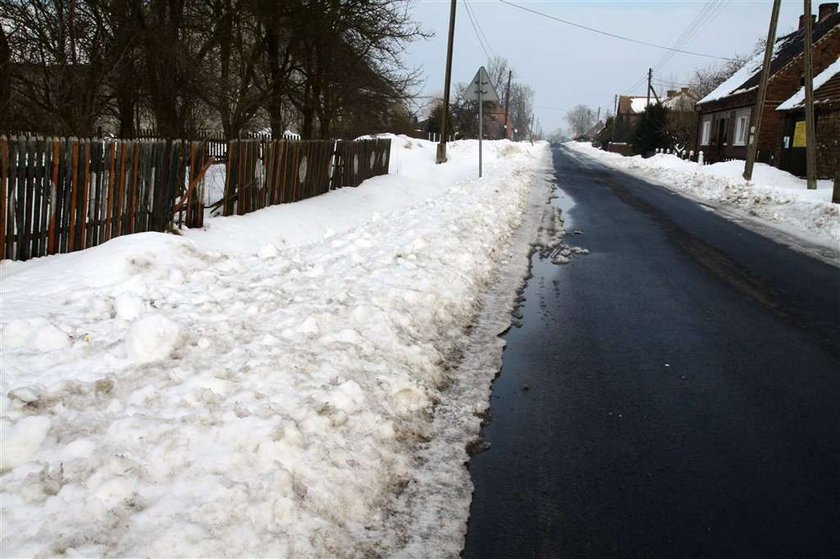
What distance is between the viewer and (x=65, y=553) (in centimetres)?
247

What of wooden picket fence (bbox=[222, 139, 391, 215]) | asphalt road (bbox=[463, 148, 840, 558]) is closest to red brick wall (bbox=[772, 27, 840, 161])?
wooden picket fence (bbox=[222, 139, 391, 215])

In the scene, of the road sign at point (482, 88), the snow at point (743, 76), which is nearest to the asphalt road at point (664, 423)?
the road sign at point (482, 88)

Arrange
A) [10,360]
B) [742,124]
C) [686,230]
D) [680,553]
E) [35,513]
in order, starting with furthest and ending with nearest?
[742,124] → [686,230] → [10,360] → [680,553] → [35,513]

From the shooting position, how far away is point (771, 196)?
17.7m

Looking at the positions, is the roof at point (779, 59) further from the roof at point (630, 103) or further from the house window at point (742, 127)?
the roof at point (630, 103)

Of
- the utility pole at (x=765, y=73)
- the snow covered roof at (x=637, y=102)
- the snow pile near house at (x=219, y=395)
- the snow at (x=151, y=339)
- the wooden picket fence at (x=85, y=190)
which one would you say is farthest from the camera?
the snow covered roof at (x=637, y=102)

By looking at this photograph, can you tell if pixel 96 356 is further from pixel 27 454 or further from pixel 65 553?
pixel 65 553

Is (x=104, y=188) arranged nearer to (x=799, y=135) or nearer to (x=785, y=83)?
(x=799, y=135)

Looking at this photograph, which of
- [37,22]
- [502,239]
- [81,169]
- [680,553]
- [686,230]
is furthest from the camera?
[686,230]

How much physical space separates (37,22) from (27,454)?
10.8 m

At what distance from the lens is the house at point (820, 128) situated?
24578 millimetres

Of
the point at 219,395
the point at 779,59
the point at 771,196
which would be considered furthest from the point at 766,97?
the point at 219,395

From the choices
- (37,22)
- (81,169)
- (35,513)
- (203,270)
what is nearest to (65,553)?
(35,513)

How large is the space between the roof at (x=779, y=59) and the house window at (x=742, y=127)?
1.08 metres
